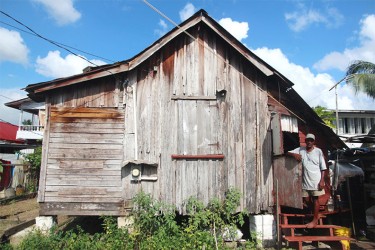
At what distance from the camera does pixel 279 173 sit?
7789 millimetres

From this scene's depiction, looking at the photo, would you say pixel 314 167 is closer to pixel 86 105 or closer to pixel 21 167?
pixel 86 105

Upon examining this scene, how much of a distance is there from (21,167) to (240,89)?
16.4 meters

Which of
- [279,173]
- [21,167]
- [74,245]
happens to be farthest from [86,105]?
[21,167]

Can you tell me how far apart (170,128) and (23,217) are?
25.6 ft

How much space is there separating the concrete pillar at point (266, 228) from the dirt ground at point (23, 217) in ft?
2.72

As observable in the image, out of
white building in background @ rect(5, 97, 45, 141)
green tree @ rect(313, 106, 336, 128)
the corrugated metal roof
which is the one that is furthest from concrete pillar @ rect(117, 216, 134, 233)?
the corrugated metal roof

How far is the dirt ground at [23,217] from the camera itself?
318 inches

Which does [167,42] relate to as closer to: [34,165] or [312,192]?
[312,192]

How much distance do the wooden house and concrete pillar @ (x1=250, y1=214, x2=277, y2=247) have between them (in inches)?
9.4

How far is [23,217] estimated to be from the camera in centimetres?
1142

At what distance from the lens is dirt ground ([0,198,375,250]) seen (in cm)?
809

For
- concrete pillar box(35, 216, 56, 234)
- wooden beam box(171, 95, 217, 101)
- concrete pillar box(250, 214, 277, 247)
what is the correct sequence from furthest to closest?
wooden beam box(171, 95, 217, 101) < concrete pillar box(250, 214, 277, 247) < concrete pillar box(35, 216, 56, 234)

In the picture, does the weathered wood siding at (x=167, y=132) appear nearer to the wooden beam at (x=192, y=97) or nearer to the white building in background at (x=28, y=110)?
the wooden beam at (x=192, y=97)

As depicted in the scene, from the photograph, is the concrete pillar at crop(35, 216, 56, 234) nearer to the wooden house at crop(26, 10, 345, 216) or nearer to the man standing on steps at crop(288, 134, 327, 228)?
the wooden house at crop(26, 10, 345, 216)
